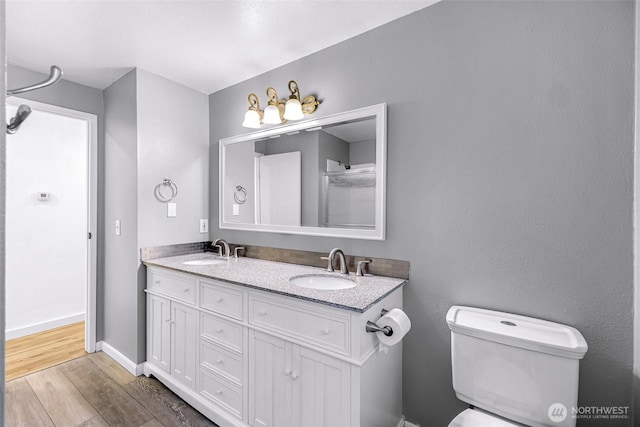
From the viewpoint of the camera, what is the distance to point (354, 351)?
48.3 inches

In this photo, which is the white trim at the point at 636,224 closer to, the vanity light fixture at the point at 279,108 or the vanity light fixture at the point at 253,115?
the vanity light fixture at the point at 279,108

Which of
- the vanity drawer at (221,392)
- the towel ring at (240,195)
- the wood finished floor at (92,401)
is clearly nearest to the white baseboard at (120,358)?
the wood finished floor at (92,401)

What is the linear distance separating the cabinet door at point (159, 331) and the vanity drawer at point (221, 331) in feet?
1.40

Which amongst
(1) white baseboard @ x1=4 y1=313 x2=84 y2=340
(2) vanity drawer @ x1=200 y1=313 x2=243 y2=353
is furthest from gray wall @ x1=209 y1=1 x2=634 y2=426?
(1) white baseboard @ x1=4 y1=313 x2=84 y2=340

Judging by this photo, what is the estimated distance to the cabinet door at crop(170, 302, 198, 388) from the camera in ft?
6.19

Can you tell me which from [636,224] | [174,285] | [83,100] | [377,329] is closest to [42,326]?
[174,285]

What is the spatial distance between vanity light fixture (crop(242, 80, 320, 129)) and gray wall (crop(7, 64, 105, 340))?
1.47 metres

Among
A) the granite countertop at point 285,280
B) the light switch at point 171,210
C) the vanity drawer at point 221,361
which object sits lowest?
the vanity drawer at point 221,361

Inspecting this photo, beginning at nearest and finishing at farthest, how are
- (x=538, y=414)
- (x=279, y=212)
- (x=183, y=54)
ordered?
(x=538, y=414) → (x=183, y=54) → (x=279, y=212)

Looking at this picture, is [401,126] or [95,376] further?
[95,376]

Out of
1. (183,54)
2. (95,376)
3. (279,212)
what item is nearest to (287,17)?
(183,54)

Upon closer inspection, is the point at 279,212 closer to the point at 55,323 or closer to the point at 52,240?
the point at 52,240

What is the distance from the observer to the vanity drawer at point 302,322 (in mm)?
1271

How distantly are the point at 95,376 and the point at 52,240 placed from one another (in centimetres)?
171
